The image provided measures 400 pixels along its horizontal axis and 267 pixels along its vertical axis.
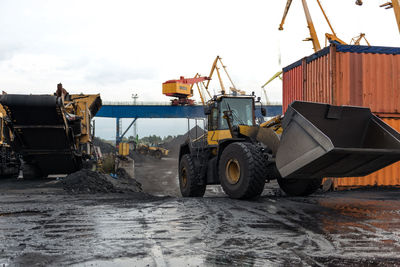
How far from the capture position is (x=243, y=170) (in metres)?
7.56

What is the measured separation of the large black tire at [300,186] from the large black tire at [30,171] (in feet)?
28.9

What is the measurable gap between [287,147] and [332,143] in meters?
0.73

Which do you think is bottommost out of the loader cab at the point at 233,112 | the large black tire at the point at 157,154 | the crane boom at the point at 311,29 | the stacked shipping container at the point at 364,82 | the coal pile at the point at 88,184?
the large black tire at the point at 157,154

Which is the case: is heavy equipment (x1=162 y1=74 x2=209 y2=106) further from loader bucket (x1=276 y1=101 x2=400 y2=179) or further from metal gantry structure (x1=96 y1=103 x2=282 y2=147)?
loader bucket (x1=276 y1=101 x2=400 y2=179)

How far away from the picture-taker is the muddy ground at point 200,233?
12.5 feet

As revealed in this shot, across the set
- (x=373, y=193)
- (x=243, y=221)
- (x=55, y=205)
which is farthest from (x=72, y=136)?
(x=373, y=193)

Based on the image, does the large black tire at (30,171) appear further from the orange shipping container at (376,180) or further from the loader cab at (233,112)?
the orange shipping container at (376,180)

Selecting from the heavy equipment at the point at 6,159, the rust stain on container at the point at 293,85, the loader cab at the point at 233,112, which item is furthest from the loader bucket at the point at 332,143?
the heavy equipment at the point at 6,159

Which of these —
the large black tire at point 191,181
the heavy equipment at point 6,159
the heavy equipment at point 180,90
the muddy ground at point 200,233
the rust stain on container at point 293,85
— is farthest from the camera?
the heavy equipment at point 180,90

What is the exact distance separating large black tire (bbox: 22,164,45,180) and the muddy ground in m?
6.00

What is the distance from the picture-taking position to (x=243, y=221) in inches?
226

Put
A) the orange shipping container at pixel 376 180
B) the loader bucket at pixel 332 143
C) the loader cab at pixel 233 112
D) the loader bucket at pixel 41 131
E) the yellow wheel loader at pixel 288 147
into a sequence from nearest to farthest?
the loader bucket at pixel 332 143 → the yellow wheel loader at pixel 288 147 → the loader cab at pixel 233 112 → the loader bucket at pixel 41 131 → the orange shipping container at pixel 376 180

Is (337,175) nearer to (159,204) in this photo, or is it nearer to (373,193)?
(159,204)

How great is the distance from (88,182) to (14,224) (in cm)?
550
